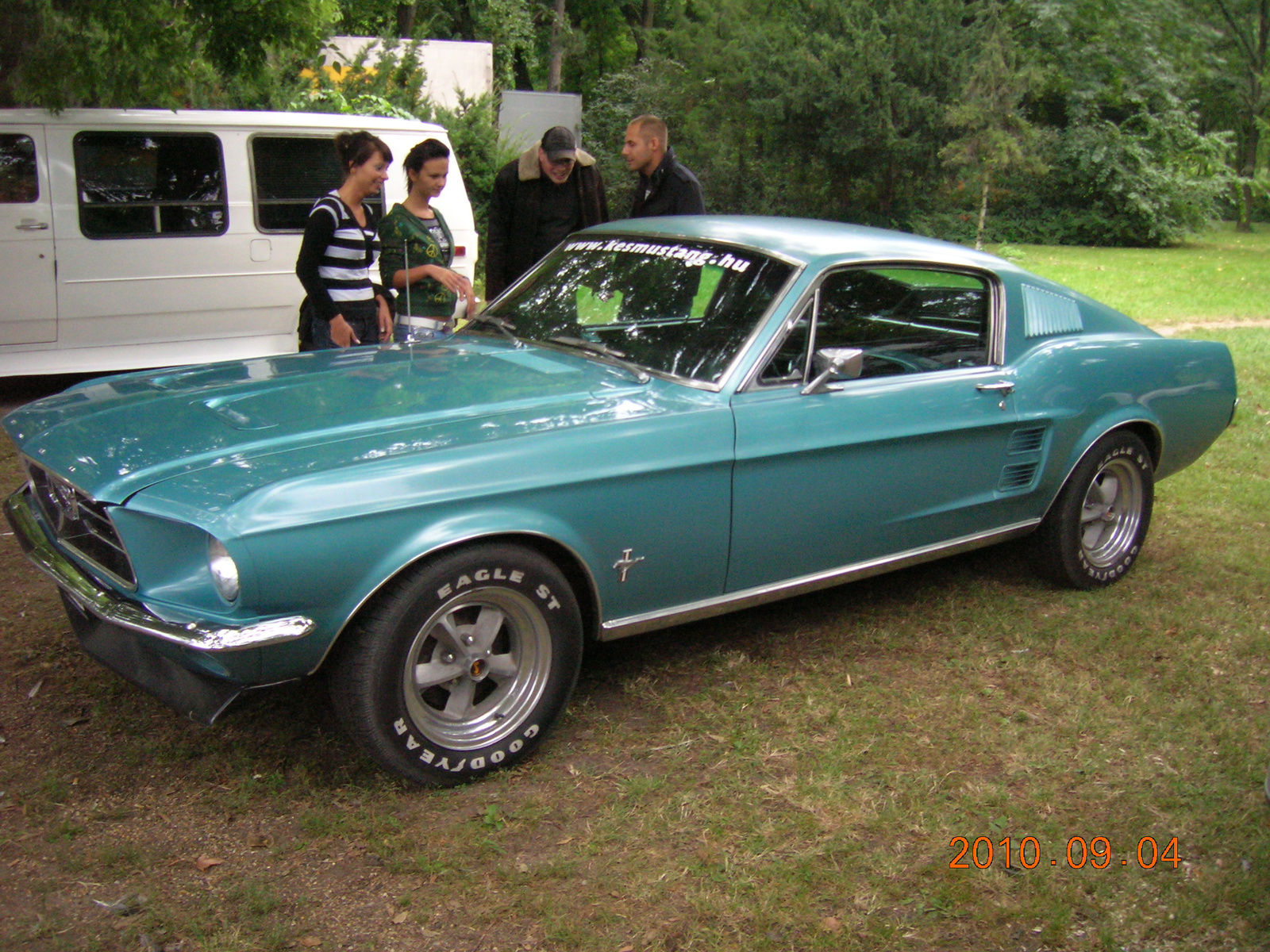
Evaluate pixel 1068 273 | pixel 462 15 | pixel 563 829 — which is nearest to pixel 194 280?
pixel 563 829

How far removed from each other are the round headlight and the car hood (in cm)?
17

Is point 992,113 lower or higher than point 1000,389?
higher

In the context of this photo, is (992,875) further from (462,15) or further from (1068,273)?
(462,15)

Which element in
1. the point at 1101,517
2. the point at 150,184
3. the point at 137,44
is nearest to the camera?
the point at 1101,517

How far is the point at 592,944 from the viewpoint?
2.68m

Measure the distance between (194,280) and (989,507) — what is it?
596 cm

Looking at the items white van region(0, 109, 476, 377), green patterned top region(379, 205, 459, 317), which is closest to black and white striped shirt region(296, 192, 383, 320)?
green patterned top region(379, 205, 459, 317)

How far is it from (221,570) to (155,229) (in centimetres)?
592

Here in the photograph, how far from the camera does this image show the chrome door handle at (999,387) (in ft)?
14.0

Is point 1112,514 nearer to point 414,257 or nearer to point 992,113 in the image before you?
point 414,257

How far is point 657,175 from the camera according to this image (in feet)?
20.2

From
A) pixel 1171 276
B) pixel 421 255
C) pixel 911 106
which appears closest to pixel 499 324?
pixel 421 255

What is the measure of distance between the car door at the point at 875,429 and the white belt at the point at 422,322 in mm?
1975
